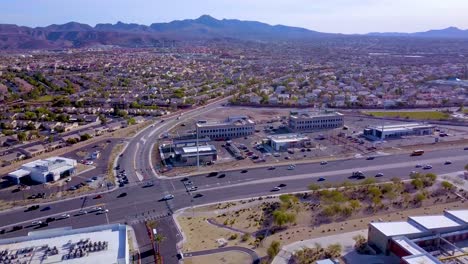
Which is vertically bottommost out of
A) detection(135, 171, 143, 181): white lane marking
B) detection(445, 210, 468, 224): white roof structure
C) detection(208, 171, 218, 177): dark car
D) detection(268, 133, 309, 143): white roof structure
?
detection(135, 171, 143, 181): white lane marking

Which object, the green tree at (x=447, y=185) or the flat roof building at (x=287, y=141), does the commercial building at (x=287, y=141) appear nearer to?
the flat roof building at (x=287, y=141)

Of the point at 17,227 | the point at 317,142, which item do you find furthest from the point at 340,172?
the point at 17,227

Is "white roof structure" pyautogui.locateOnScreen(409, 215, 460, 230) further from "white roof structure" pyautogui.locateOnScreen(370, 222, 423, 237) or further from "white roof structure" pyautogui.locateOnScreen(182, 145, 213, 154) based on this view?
"white roof structure" pyautogui.locateOnScreen(182, 145, 213, 154)

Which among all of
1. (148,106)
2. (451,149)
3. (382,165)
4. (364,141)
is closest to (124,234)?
(382,165)

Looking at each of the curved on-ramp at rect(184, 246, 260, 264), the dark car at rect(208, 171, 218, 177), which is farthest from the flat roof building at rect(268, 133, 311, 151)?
the curved on-ramp at rect(184, 246, 260, 264)

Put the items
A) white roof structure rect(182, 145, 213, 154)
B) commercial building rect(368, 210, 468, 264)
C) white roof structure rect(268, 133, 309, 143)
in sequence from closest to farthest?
commercial building rect(368, 210, 468, 264) < white roof structure rect(182, 145, 213, 154) < white roof structure rect(268, 133, 309, 143)

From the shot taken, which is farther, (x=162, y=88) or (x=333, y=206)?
(x=162, y=88)

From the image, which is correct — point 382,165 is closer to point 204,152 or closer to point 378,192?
point 378,192
